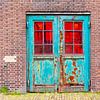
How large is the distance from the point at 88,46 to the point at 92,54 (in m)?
0.27

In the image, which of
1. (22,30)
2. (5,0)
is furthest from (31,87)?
(5,0)

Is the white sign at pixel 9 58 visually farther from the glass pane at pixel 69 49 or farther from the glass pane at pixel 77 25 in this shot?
the glass pane at pixel 77 25

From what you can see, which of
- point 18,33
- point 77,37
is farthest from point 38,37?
point 77,37

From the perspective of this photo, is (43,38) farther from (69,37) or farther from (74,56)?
(74,56)

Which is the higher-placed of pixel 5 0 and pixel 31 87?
pixel 5 0

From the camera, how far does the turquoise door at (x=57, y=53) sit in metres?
15.5

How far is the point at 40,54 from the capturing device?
611 inches

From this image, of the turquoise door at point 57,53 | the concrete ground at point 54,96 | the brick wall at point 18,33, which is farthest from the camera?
the turquoise door at point 57,53

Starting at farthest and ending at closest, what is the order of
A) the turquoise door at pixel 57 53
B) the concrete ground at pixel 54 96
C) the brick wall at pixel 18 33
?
the turquoise door at pixel 57 53, the brick wall at pixel 18 33, the concrete ground at pixel 54 96

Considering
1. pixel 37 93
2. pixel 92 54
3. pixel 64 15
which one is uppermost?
pixel 64 15

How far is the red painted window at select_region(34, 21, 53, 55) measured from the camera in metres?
15.5

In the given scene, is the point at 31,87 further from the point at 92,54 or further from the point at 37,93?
A: the point at 92,54

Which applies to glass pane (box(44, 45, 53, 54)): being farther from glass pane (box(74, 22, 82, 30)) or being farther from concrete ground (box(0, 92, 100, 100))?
concrete ground (box(0, 92, 100, 100))

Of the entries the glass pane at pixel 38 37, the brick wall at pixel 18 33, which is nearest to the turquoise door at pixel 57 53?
the glass pane at pixel 38 37
